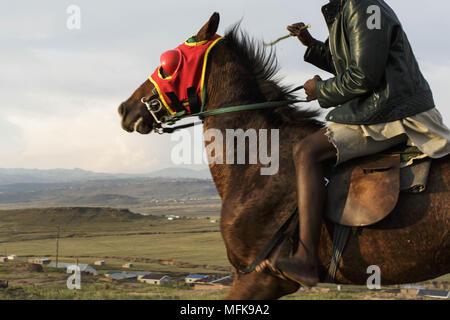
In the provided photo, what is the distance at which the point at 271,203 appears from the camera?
391cm

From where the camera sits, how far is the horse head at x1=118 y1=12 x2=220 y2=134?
4488 millimetres

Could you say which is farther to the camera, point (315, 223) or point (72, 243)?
point (72, 243)

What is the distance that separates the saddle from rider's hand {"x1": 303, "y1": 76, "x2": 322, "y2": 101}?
787 mm

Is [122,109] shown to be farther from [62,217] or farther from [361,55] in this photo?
[62,217]

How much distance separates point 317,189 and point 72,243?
104522 mm

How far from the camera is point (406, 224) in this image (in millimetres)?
3551

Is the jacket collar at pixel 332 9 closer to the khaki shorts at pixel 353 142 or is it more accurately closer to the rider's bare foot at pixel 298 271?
the khaki shorts at pixel 353 142

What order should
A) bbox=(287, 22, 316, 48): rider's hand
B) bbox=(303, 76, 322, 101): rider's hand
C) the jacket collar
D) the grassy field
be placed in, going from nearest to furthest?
the jacket collar, bbox=(303, 76, 322, 101): rider's hand, bbox=(287, 22, 316, 48): rider's hand, the grassy field

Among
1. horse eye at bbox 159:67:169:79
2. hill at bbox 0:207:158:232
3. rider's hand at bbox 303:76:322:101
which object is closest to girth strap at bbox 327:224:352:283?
rider's hand at bbox 303:76:322:101

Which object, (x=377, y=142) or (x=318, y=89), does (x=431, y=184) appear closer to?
→ (x=377, y=142)

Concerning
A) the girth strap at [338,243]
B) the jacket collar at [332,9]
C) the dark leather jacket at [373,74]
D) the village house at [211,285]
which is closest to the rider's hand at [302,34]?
the jacket collar at [332,9]

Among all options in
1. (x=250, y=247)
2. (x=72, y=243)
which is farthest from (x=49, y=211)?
(x=250, y=247)

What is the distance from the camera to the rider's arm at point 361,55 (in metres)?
3.51

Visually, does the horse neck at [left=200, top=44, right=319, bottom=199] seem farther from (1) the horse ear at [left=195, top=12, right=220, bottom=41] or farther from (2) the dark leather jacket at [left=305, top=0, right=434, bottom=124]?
(2) the dark leather jacket at [left=305, top=0, right=434, bottom=124]
